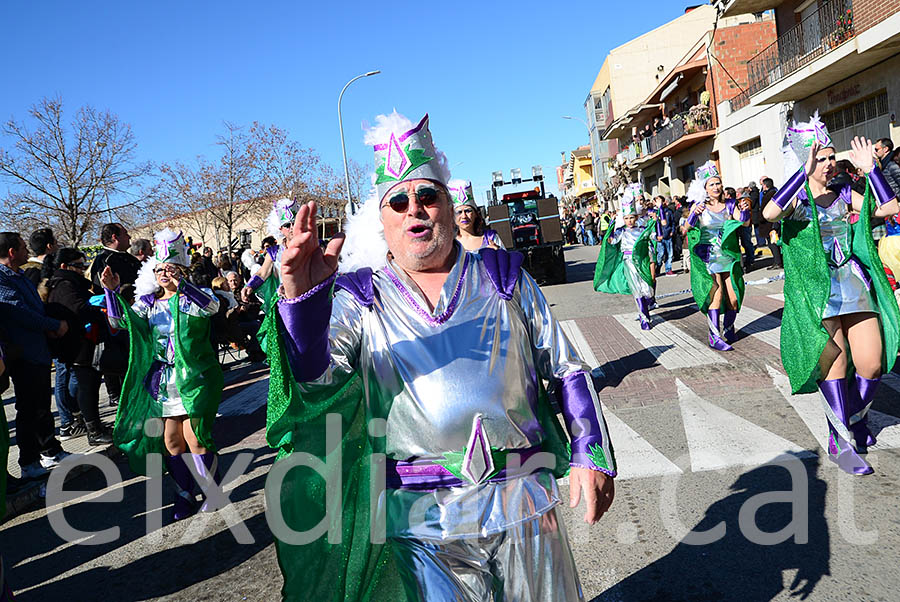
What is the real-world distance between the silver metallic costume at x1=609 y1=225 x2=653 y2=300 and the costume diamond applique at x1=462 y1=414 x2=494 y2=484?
26.3 feet

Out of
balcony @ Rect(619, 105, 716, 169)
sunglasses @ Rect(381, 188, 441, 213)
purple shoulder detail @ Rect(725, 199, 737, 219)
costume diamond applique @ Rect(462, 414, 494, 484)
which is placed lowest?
costume diamond applique @ Rect(462, 414, 494, 484)

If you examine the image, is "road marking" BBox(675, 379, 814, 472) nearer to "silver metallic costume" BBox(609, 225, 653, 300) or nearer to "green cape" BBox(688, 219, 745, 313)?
"green cape" BBox(688, 219, 745, 313)

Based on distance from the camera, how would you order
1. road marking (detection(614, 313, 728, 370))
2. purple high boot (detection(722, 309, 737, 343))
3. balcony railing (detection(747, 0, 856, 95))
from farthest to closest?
1. balcony railing (detection(747, 0, 856, 95))
2. purple high boot (detection(722, 309, 737, 343))
3. road marking (detection(614, 313, 728, 370))

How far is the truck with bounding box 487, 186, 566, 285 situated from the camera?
17625 millimetres

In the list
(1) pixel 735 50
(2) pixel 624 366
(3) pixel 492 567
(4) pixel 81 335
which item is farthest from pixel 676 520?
A: (1) pixel 735 50

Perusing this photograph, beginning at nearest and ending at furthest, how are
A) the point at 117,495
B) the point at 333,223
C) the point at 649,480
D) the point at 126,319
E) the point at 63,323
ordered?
the point at 333,223
the point at 649,480
the point at 126,319
the point at 117,495
the point at 63,323

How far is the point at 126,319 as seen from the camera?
514cm

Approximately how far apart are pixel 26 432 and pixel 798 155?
6.35 metres

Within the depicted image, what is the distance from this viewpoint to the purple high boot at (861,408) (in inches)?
172

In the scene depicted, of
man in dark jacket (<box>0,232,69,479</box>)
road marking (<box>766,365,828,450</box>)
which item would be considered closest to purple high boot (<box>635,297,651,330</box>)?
road marking (<box>766,365,828,450</box>)

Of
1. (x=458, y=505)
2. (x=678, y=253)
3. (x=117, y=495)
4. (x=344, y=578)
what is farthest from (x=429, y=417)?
(x=678, y=253)

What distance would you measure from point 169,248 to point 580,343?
212 inches

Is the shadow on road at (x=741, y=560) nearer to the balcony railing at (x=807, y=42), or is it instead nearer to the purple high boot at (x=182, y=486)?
the purple high boot at (x=182, y=486)

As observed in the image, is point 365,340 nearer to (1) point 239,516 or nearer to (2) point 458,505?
(2) point 458,505
